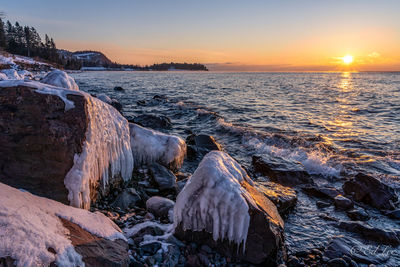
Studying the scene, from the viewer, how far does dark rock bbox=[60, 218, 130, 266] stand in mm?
2602

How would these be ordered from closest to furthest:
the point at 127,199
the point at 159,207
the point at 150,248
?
the point at 150,248 < the point at 159,207 < the point at 127,199

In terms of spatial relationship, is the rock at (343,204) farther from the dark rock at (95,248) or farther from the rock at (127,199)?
the dark rock at (95,248)

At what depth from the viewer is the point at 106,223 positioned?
137 inches

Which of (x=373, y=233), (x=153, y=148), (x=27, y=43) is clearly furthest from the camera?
(x=27, y=43)

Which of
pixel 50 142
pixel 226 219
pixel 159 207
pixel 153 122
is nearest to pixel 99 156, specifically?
pixel 50 142

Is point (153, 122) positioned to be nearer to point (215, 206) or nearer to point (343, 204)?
point (343, 204)

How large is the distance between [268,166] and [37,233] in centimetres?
616

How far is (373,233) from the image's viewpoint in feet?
14.8

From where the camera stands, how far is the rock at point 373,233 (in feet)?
14.5

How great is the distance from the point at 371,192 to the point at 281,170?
2162 mm

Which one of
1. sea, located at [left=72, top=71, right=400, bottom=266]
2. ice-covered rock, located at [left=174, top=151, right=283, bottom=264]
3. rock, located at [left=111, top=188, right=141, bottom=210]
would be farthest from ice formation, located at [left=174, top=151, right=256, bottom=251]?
rock, located at [left=111, top=188, right=141, bottom=210]

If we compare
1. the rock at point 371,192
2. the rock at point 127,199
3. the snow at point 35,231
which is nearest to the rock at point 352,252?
the rock at point 371,192

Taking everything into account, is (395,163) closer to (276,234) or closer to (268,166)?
(268,166)

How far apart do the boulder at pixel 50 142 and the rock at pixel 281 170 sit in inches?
187
